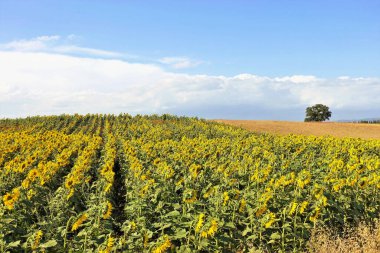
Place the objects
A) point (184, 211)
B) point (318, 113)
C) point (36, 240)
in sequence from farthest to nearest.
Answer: point (318, 113) < point (184, 211) < point (36, 240)

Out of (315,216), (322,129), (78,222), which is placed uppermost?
(322,129)

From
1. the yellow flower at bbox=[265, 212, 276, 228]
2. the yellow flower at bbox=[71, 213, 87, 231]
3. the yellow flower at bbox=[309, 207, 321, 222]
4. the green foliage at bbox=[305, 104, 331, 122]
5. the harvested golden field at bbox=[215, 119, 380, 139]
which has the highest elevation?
the green foliage at bbox=[305, 104, 331, 122]

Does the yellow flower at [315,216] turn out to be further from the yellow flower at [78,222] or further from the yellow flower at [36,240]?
the yellow flower at [36,240]

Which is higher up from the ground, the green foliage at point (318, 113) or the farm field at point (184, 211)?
the green foliage at point (318, 113)

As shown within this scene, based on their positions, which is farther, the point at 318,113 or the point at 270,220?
the point at 318,113

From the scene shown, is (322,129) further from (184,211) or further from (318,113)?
(184,211)

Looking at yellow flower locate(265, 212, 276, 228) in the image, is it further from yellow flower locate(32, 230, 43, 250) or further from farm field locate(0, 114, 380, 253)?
yellow flower locate(32, 230, 43, 250)

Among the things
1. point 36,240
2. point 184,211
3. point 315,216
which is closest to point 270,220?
point 315,216

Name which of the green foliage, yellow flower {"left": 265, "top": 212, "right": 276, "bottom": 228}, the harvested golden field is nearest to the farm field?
yellow flower {"left": 265, "top": 212, "right": 276, "bottom": 228}

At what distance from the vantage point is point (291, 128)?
51.4 m

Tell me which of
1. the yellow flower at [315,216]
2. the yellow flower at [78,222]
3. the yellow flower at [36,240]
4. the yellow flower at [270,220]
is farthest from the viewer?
the yellow flower at [315,216]

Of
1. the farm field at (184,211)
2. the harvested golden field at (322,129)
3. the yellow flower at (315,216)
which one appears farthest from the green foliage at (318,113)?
the yellow flower at (315,216)

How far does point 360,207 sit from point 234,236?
3.52 meters

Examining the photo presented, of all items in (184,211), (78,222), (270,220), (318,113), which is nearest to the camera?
(78,222)
